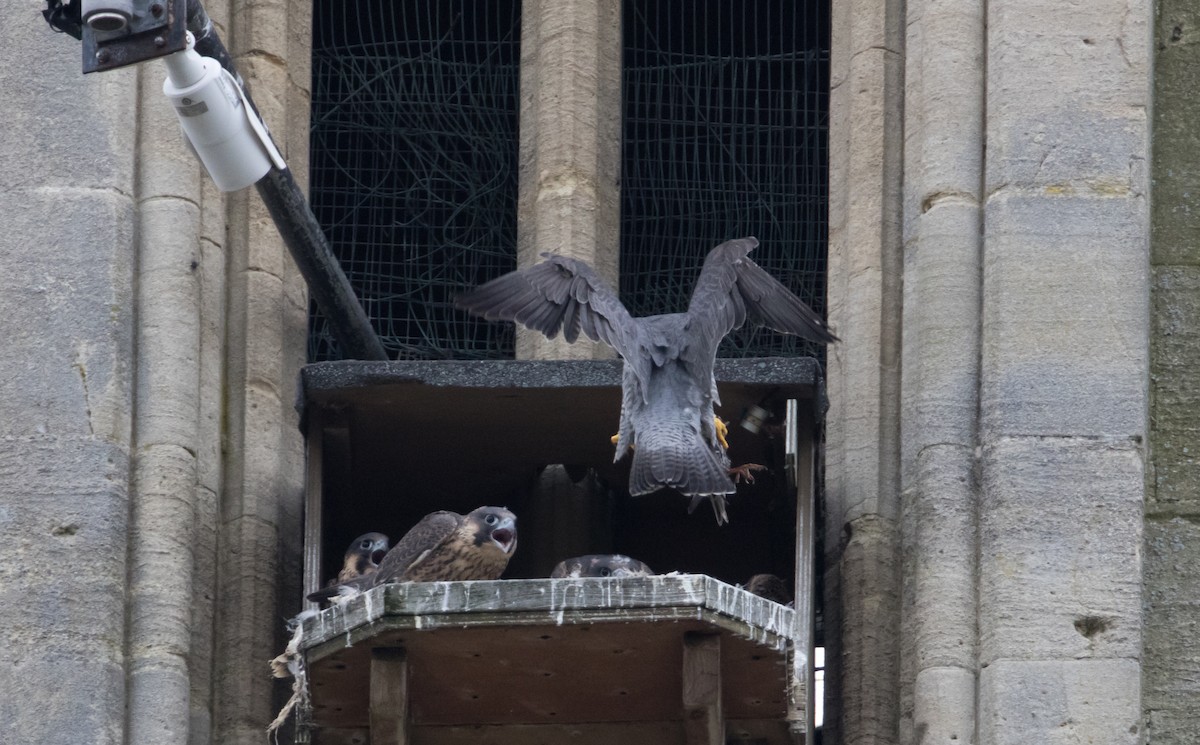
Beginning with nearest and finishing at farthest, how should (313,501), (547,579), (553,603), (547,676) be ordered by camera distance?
(553,603), (547,579), (547,676), (313,501)

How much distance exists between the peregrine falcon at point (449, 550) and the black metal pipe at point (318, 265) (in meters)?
0.61

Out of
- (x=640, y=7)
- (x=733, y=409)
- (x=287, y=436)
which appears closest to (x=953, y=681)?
(x=733, y=409)

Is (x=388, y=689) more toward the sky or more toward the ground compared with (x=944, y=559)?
more toward the ground

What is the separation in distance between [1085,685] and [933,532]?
0.59 metres

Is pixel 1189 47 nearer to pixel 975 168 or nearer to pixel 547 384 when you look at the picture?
pixel 975 168

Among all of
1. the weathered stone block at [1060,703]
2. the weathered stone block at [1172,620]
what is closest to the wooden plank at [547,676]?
the weathered stone block at [1060,703]

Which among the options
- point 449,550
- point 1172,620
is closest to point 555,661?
point 449,550

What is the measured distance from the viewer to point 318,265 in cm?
956

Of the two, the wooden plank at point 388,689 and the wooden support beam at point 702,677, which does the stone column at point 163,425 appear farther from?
the wooden support beam at point 702,677

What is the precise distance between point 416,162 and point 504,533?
1628 mm

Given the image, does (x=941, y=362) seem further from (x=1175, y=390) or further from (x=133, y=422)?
(x=133, y=422)

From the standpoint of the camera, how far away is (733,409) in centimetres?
974

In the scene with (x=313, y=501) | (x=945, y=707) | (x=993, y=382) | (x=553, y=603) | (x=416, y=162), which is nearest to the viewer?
(x=553, y=603)

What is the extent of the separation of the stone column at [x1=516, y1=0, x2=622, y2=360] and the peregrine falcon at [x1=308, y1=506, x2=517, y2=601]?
875 mm
